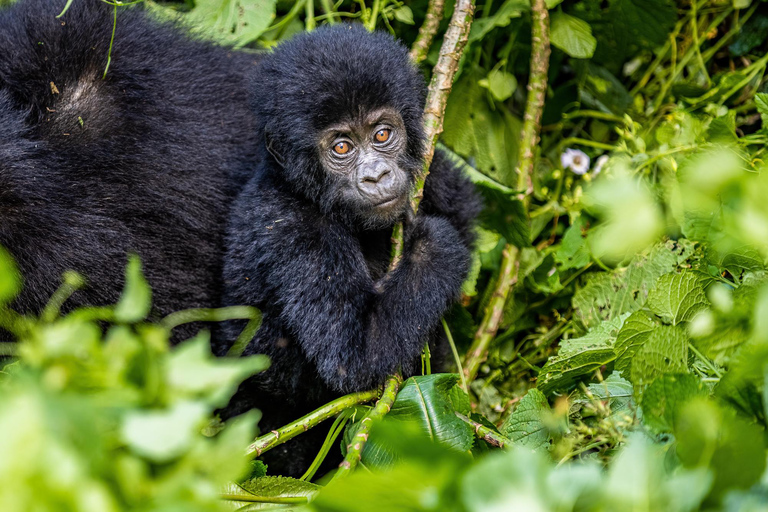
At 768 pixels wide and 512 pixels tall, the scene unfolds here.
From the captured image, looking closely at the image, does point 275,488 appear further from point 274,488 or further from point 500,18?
point 500,18

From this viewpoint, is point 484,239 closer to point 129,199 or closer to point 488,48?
point 488,48

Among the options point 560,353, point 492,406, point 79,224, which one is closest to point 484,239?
point 492,406

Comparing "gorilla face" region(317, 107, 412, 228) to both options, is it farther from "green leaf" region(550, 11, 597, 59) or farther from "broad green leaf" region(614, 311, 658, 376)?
"green leaf" region(550, 11, 597, 59)

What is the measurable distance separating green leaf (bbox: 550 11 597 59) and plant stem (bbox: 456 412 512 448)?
1.92 metres

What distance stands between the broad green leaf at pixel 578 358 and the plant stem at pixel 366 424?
0.47 meters

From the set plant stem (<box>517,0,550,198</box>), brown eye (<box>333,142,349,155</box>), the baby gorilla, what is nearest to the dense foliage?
plant stem (<box>517,0,550,198</box>)

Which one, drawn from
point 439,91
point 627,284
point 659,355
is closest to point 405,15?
point 439,91

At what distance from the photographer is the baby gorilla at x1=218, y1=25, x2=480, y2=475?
7.81 feet

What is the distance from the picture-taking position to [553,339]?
3.24m

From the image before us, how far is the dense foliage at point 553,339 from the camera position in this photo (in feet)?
2.93

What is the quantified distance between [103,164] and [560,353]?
1.78 meters

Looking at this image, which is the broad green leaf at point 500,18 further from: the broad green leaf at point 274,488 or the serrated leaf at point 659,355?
the broad green leaf at point 274,488

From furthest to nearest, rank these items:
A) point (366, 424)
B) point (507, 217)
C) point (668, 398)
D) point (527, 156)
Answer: point (527, 156) < point (507, 217) < point (366, 424) < point (668, 398)

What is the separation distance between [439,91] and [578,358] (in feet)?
3.75
